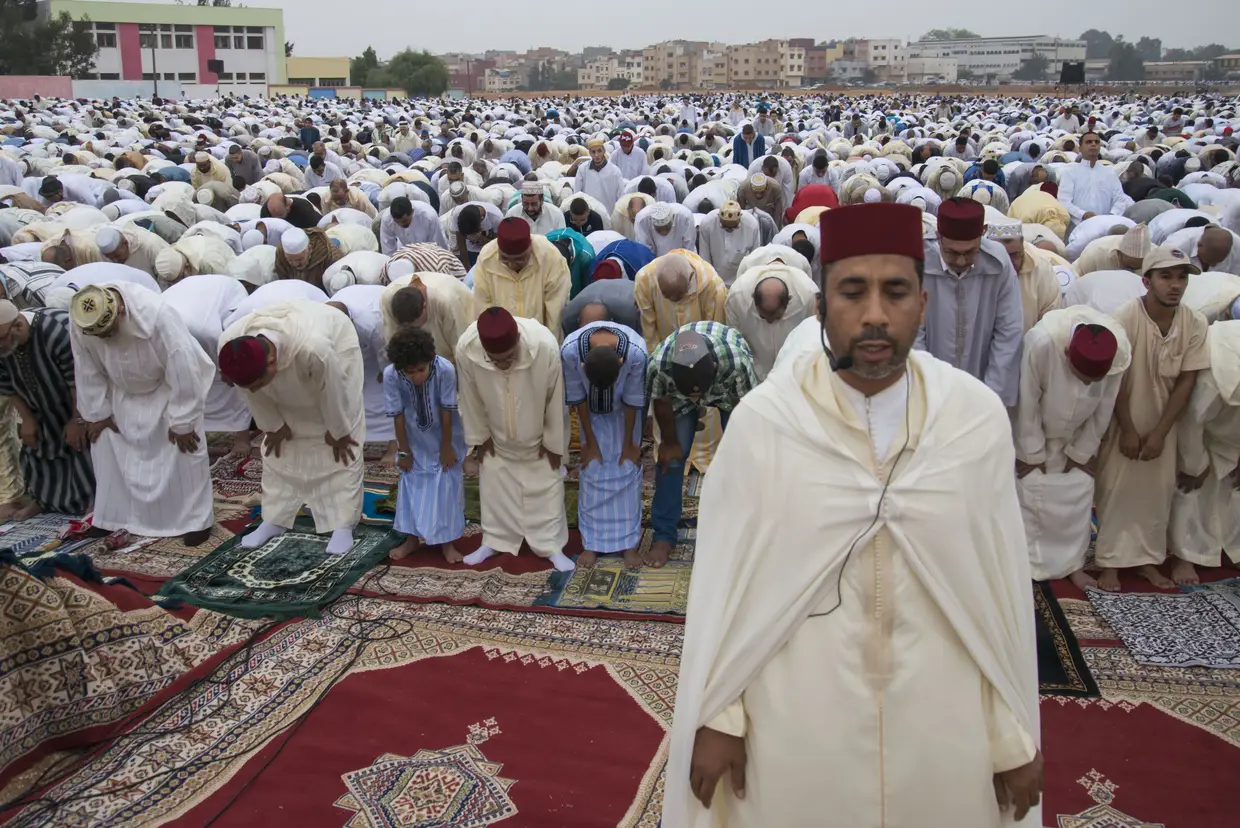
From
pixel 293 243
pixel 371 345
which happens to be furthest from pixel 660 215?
pixel 293 243

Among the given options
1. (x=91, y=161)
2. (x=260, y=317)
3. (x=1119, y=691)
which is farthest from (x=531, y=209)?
(x=91, y=161)

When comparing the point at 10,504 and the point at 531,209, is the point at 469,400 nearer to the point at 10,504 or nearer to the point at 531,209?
the point at 10,504

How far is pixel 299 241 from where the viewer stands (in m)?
5.92

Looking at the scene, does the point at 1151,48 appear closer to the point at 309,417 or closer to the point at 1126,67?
the point at 1126,67

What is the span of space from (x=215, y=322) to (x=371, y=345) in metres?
0.85

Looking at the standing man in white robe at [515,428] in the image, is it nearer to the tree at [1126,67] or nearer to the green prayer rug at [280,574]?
the green prayer rug at [280,574]

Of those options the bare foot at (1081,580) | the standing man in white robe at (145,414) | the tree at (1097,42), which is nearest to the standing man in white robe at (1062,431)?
the bare foot at (1081,580)

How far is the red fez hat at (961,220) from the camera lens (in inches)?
152

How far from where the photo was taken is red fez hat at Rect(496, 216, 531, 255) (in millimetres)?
5188

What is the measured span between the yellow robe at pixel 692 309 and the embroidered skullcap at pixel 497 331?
1157 millimetres

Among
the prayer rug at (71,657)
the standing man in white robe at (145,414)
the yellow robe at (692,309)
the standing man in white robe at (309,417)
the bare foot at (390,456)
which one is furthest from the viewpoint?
the bare foot at (390,456)

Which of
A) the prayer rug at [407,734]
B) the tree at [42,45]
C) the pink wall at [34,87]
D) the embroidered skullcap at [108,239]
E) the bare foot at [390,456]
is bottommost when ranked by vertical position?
the prayer rug at [407,734]

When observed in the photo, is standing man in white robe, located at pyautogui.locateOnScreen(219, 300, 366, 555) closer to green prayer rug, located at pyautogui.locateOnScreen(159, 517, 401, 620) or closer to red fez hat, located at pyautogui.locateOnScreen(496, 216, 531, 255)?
green prayer rug, located at pyautogui.locateOnScreen(159, 517, 401, 620)

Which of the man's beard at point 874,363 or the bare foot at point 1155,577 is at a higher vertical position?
the man's beard at point 874,363
